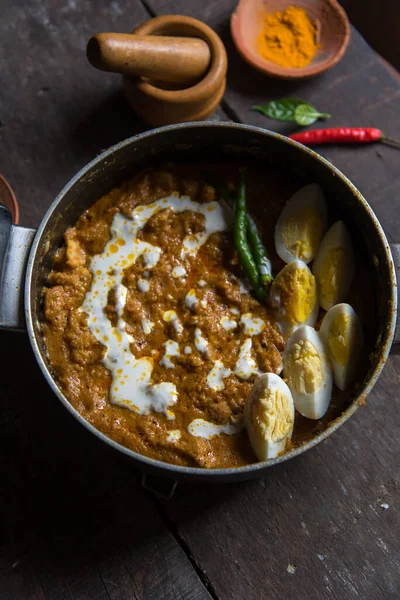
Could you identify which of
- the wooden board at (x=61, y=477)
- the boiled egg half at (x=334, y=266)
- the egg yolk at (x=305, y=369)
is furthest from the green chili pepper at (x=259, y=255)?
the wooden board at (x=61, y=477)

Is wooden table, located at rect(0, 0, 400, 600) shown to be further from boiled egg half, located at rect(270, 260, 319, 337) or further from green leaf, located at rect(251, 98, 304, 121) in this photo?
green leaf, located at rect(251, 98, 304, 121)

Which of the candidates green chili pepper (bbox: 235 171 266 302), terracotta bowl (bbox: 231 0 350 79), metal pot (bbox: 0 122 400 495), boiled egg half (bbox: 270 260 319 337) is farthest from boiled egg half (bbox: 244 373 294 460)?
terracotta bowl (bbox: 231 0 350 79)

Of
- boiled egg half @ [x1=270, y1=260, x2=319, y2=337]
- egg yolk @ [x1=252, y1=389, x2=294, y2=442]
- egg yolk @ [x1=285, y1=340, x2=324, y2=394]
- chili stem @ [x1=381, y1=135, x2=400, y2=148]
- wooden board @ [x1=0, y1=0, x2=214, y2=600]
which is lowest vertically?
wooden board @ [x1=0, y1=0, x2=214, y2=600]

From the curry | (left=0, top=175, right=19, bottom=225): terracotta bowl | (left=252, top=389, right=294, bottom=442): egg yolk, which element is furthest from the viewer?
(left=0, top=175, right=19, bottom=225): terracotta bowl

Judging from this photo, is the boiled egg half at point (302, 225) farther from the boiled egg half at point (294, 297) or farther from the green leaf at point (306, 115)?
the green leaf at point (306, 115)

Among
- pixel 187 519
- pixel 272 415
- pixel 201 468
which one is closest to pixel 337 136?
Result: pixel 272 415

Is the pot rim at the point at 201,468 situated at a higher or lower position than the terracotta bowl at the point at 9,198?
higher
